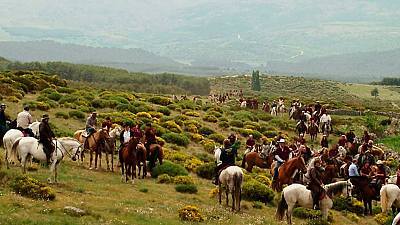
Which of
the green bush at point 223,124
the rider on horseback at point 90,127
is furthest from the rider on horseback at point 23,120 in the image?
the green bush at point 223,124

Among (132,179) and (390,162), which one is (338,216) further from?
(390,162)

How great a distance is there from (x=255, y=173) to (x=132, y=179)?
372 inches

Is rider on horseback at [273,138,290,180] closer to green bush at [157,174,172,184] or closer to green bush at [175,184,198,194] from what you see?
green bush at [175,184,198,194]

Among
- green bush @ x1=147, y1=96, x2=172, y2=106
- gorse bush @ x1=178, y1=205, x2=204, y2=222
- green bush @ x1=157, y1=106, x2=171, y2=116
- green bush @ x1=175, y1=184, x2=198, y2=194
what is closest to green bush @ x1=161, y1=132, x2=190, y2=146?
green bush @ x1=157, y1=106, x2=171, y2=116

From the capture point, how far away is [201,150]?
40281 mm

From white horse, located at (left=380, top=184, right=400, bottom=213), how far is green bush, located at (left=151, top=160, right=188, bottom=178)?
A: 10.4 metres

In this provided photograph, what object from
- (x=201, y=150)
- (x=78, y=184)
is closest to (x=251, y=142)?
(x=201, y=150)

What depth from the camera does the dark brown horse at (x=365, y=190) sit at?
87.6 ft

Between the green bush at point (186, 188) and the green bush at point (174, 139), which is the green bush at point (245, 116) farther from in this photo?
the green bush at point (186, 188)

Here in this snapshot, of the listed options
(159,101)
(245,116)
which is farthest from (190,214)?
(159,101)

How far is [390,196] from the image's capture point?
79.6 ft

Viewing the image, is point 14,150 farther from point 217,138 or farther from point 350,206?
point 217,138

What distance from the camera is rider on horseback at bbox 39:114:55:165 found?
22062 millimetres

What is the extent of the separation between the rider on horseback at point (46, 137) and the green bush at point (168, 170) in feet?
24.6
